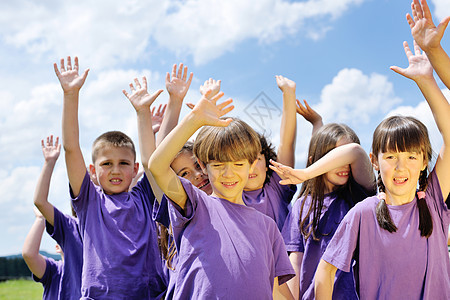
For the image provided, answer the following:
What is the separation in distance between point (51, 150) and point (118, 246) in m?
1.76

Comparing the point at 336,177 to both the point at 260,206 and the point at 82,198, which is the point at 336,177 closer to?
the point at 260,206

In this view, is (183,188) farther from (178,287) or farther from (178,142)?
(178,287)

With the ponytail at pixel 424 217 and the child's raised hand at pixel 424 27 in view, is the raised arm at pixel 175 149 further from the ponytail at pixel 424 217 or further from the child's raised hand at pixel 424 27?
the child's raised hand at pixel 424 27

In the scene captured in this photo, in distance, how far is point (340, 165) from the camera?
3566 mm

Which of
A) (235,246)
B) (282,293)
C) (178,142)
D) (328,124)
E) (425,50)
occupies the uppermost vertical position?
(425,50)

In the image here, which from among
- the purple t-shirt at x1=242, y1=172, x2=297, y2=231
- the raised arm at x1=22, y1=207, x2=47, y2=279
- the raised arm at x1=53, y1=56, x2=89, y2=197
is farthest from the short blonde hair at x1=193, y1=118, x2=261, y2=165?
the raised arm at x1=22, y1=207, x2=47, y2=279

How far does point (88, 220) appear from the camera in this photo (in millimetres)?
4086

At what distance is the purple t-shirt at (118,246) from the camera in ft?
12.7

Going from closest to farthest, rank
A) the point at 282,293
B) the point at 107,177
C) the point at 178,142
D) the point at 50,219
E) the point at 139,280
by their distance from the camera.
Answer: the point at 178,142
the point at 282,293
the point at 139,280
the point at 107,177
the point at 50,219

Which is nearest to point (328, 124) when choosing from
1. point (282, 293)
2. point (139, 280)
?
point (282, 293)

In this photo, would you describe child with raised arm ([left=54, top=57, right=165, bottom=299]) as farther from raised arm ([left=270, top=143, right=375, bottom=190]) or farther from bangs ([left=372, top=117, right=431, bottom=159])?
bangs ([left=372, top=117, right=431, bottom=159])

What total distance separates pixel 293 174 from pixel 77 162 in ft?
6.33

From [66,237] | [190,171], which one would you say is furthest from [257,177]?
[66,237]

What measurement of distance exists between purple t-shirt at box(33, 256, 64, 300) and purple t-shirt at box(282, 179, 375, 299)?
334 cm
